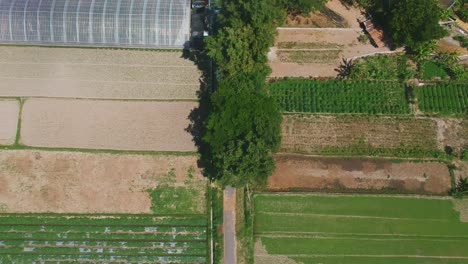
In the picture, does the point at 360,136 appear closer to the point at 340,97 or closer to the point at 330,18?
the point at 340,97

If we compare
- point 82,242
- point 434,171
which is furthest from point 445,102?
point 82,242

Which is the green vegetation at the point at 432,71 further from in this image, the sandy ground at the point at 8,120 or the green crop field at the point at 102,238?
the sandy ground at the point at 8,120

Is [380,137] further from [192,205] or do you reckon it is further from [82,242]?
[82,242]

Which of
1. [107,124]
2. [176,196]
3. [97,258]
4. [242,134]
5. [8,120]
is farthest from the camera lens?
[8,120]

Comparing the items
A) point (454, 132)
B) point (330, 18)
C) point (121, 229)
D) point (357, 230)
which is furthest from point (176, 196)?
point (454, 132)

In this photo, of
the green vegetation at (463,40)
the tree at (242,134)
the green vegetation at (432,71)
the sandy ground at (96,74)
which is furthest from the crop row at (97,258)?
the green vegetation at (463,40)

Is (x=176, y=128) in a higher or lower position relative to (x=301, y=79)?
lower
